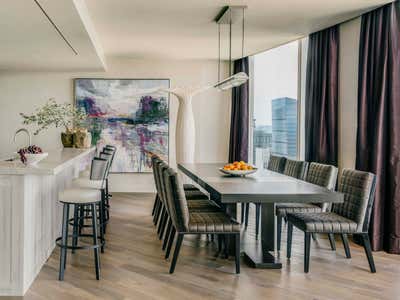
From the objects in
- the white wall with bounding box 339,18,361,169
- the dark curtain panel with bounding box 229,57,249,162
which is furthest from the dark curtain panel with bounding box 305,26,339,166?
the dark curtain panel with bounding box 229,57,249,162

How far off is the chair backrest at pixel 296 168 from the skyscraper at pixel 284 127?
1.30 metres

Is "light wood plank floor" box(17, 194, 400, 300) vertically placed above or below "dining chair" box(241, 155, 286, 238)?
below

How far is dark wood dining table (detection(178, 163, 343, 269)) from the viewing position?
125 inches

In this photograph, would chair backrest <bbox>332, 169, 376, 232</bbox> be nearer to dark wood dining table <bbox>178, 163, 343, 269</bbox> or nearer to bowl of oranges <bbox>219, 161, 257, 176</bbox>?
dark wood dining table <bbox>178, 163, 343, 269</bbox>

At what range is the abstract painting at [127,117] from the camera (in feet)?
25.4

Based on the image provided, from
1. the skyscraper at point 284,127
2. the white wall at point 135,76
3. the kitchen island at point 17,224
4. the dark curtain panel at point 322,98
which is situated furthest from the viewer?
the white wall at point 135,76

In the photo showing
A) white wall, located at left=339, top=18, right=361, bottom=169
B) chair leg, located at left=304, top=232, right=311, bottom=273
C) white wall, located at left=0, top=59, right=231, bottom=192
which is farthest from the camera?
white wall, located at left=0, top=59, right=231, bottom=192

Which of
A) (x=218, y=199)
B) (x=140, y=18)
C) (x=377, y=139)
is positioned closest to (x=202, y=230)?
(x=218, y=199)

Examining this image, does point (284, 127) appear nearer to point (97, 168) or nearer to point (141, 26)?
point (141, 26)

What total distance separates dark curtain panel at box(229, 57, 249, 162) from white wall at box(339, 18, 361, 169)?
2.41m

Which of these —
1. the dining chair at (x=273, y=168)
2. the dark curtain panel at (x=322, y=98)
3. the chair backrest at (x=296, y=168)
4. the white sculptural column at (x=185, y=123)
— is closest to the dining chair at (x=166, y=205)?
the dining chair at (x=273, y=168)

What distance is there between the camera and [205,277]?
11.4 feet

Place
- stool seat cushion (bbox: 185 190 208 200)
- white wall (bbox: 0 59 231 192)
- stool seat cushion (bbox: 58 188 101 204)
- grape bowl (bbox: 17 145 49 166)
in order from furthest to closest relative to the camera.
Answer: white wall (bbox: 0 59 231 192) < stool seat cushion (bbox: 185 190 208 200) < stool seat cushion (bbox: 58 188 101 204) < grape bowl (bbox: 17 145 49 166)

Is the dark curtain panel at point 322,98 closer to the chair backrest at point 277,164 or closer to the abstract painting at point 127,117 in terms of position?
the chair backrest at point 277,164
